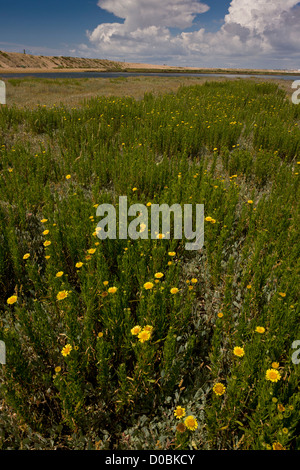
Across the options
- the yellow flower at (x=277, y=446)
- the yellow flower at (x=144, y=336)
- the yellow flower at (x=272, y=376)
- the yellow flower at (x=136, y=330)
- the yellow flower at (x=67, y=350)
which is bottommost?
the yellow flower at (x=277, y=446)

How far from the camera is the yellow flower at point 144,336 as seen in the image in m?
1.73

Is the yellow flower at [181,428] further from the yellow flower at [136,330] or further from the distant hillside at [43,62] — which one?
Result: the distant hillside at [43,62]

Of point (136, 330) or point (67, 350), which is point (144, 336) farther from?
point (67, 350)

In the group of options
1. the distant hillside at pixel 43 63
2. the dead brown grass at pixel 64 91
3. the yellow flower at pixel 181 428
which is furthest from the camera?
the distant hillside at pixel 43 63

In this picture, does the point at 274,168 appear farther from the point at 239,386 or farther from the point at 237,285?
the point at 239,386

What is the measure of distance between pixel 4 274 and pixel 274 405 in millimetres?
2786

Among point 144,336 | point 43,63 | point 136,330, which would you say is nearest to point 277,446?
point 144,336

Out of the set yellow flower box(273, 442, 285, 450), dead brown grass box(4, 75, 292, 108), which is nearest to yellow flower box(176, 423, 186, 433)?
yellow flower box(273, 442, 285, 450)

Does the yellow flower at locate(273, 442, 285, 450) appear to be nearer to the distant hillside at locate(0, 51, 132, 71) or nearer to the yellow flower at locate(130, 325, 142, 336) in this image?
the yellow flower at locate(130, 325, 142, 336)

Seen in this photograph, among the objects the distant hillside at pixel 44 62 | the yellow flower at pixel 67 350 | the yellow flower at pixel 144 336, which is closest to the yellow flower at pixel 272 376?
Result: the yellow flower at pixel 144 336

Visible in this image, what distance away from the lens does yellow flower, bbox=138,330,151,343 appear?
5.67ft

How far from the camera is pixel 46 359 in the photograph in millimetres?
2047

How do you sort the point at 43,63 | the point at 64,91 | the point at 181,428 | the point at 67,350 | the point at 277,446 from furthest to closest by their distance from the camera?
the point at 43,63 < the point at 64,91 < the point at 67,350 < the point at 181,428 < the point at 277,446

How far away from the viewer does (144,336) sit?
176 cm
